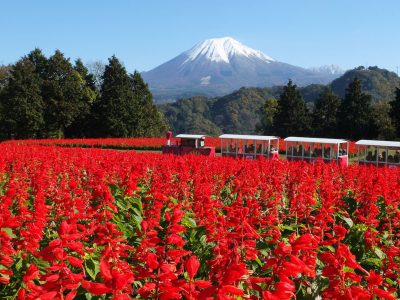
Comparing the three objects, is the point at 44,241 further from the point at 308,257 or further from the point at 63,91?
the point at 63,91

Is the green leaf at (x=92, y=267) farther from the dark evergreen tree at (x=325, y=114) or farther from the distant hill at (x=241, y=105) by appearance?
the distant hill at (x=241, y=105)

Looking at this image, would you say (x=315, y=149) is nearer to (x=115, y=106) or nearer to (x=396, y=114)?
(x=396, y=114)

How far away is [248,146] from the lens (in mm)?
30312

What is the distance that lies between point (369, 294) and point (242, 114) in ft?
445

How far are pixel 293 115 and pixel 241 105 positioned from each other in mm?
77462

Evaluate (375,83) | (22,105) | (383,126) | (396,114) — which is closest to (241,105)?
(375,83)

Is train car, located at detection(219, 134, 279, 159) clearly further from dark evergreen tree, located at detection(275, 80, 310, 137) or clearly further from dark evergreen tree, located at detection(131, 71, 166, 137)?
dark evergreen tree, located at detection(131, 71, 166, 137)

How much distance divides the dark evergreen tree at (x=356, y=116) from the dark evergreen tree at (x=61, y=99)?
34638 mm

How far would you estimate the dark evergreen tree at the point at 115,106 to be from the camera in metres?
61.2

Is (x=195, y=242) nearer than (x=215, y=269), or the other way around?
(x=215, y=269)

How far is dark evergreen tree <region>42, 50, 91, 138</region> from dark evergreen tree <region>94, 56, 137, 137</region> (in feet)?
10.0

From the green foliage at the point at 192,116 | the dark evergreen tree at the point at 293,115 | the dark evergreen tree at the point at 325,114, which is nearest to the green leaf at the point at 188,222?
the dark evergreen tree at the point at 325,114

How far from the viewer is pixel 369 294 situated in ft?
6.82

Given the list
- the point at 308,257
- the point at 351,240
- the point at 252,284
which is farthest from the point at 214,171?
the point at 252,284
